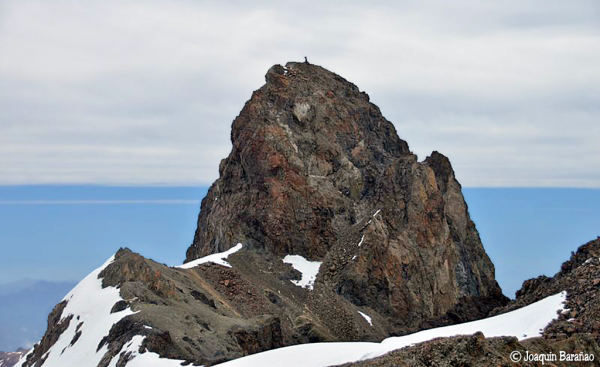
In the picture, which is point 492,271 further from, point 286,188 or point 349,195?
point 286,188

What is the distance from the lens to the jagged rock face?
102 metres

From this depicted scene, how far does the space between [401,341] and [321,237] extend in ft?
213

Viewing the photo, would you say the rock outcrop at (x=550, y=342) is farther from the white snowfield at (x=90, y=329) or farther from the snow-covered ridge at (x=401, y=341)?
the white snowfield at (x=90, y=329)

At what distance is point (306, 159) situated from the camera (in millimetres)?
109438

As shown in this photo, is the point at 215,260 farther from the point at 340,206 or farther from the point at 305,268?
the point at 340,206

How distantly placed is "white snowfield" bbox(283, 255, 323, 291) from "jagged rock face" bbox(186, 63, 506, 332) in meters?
0.99

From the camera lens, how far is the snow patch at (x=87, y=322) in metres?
64.3

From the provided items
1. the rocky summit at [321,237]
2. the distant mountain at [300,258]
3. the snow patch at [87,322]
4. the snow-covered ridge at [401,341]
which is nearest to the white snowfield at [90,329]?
the snow patch at [87,322]

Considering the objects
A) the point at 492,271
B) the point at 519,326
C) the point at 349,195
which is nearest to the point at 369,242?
the point at 349,195

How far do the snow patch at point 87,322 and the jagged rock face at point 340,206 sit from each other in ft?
103

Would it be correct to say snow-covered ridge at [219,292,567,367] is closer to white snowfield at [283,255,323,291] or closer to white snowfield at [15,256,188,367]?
white snowfield at [15,256,188,367]

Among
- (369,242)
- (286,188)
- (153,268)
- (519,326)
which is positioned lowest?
(519,326)

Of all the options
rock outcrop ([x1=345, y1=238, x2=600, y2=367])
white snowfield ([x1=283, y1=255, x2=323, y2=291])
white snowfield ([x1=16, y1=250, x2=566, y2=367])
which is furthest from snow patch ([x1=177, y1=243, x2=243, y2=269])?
rock outcrop ([x1=345, y1=238, x2=600, y2=367])

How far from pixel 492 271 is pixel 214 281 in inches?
1928
